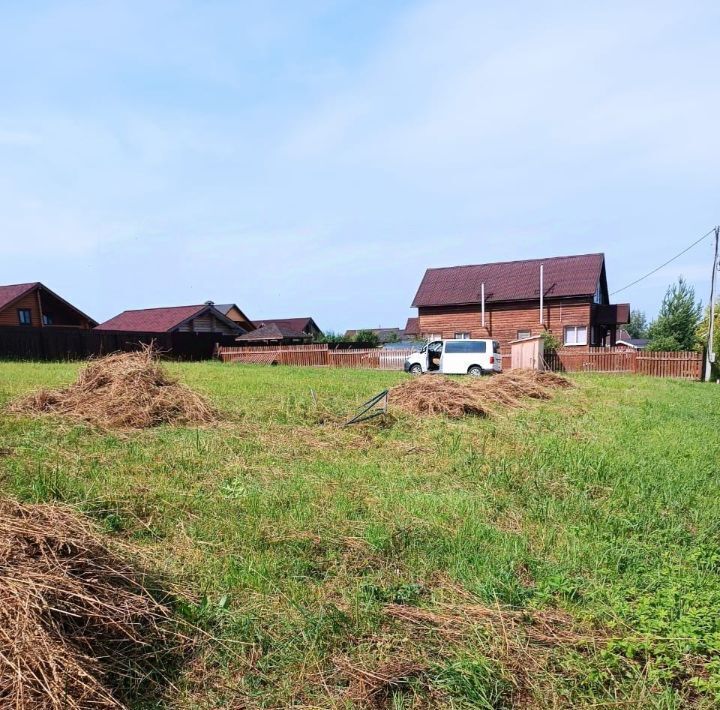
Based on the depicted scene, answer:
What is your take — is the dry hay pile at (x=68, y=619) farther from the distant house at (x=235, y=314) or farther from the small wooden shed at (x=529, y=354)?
the distant house at (x=235, y=314)

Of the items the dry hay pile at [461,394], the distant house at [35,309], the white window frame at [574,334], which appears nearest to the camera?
the dry hay pile at [461,394]

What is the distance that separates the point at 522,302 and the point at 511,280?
80.2 inches

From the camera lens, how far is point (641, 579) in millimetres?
3145

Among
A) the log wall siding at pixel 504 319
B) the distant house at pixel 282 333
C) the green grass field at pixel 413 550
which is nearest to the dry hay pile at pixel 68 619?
the green grass field at pixel 413 550

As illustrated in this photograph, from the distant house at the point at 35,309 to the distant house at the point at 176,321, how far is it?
11.2 feet

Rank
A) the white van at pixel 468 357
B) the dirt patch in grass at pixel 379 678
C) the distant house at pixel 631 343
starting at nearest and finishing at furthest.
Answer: the dirt patch in grass at pixel 379 678
the white van at pixel 468 357
the distant house at pixel 631 343

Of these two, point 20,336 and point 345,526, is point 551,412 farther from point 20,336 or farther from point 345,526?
point 20,336

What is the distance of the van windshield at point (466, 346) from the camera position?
20.0 m

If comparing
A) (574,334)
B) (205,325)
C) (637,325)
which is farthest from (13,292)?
(637,325)

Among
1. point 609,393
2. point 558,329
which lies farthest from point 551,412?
point 558,329

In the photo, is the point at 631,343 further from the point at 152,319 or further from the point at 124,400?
the point at 124,400

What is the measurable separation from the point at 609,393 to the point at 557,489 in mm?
9823

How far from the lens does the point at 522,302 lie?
103 feet

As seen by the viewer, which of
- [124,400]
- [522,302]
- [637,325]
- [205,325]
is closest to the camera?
[124,400]
